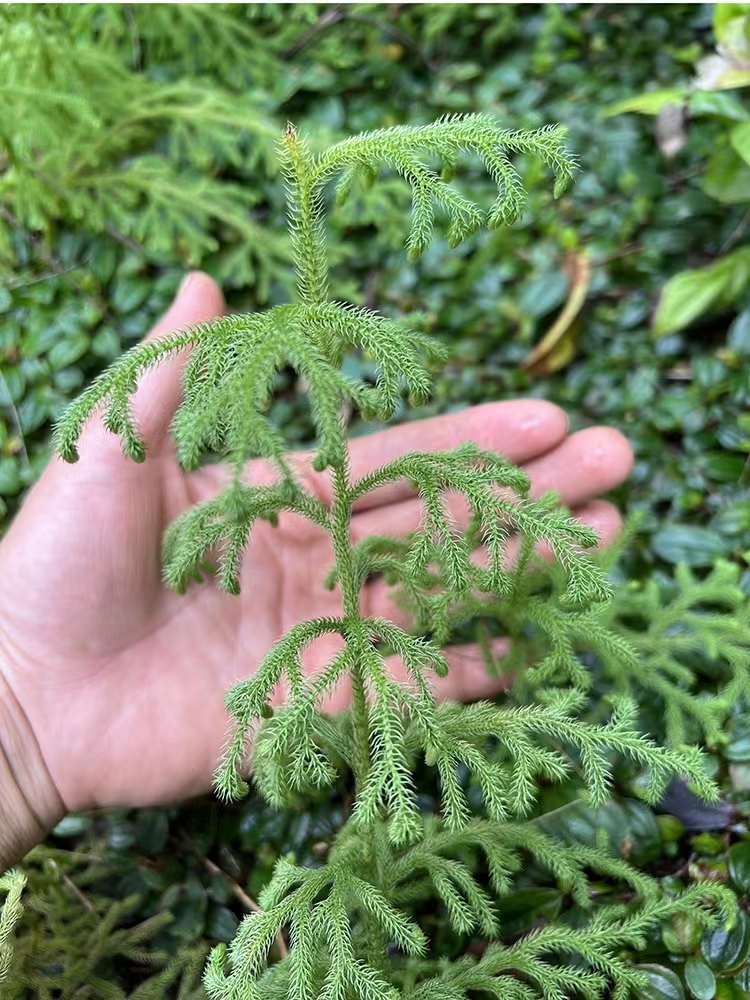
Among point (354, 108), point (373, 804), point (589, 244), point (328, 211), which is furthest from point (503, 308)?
point (373, 804)

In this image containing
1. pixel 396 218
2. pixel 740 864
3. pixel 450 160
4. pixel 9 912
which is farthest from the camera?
pixel 396 218

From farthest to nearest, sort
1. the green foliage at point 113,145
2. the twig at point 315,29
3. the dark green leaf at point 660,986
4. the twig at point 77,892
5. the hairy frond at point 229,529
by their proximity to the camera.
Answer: the twig at point 315,29 → the green foliage at point 113,145 → the twig at point 77,892 → the dark green leaf at point 660,986 → the hairy frond at point 229,529

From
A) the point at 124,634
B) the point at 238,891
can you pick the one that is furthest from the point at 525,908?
the point at 124,634

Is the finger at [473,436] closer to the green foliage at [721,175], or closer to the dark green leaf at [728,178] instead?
the green foliage at [721,175]

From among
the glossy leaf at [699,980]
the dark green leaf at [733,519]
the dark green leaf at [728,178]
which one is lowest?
the glossy leaf at [699,980]

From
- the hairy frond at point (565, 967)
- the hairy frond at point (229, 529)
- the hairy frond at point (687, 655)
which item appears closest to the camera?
the hairy frond at point (229, 529)

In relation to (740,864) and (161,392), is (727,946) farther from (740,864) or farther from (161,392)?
(161,392)

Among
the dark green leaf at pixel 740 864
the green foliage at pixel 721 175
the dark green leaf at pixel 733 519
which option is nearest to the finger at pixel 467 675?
the dark green leaf at pixel 740 864

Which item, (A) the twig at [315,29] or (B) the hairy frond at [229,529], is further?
(A) the twig at [315,29]
